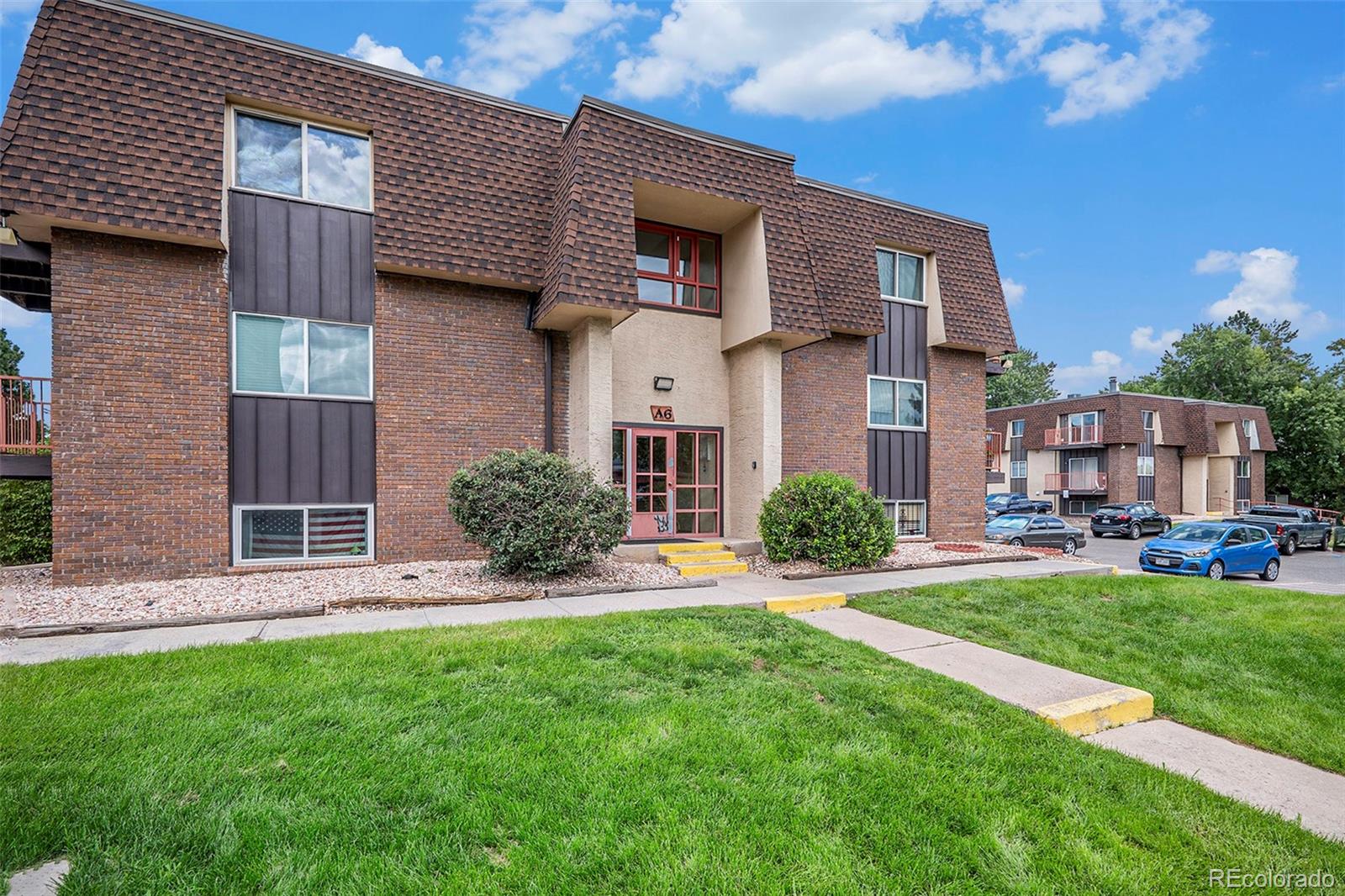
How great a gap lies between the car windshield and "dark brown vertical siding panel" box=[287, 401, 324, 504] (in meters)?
20.1

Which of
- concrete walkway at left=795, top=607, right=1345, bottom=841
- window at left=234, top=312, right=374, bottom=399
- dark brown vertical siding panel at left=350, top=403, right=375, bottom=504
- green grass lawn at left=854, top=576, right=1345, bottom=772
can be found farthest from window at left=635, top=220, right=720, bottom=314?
concrete walkway at left=795, top=607, right=1345, bottom=841

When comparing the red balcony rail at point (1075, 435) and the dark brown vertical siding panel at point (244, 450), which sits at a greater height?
the red balcony rail at point (1075, 435)

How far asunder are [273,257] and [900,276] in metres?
13.1

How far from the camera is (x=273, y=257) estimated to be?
962 centimetres

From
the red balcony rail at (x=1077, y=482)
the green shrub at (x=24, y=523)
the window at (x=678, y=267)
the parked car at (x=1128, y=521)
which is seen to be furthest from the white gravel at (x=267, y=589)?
the red balcony rail at (x=1077, y=482)

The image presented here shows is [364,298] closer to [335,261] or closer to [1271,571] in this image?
[335,261]

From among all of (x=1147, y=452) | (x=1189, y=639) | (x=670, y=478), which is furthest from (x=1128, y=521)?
(x=1189, y=639)

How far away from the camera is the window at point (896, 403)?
580 inches

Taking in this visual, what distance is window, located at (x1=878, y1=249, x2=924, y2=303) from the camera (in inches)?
590

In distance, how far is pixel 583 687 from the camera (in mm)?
4621

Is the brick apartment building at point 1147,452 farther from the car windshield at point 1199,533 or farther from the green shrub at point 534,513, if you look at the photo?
the green shrub at point 534,513

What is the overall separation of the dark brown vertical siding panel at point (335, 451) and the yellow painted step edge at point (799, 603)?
6951 mm

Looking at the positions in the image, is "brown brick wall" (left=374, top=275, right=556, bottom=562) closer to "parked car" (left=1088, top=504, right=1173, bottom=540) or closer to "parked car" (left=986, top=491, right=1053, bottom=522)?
"parked car" (left=986, top=491, right=1053, bottom=522)

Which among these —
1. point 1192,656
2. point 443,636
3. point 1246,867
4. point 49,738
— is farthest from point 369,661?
point 1192,656
